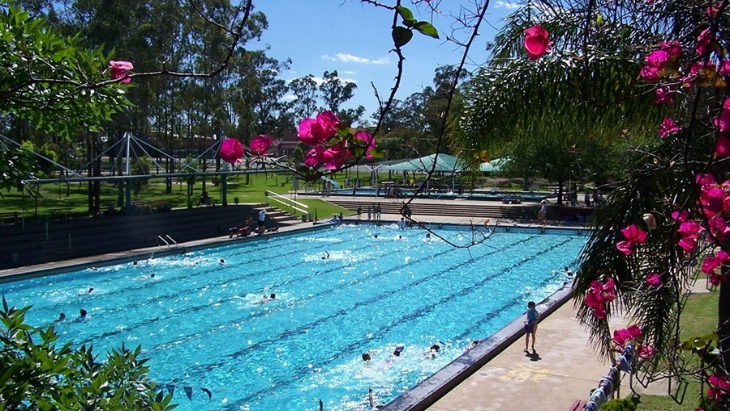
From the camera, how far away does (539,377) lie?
9.55 meters

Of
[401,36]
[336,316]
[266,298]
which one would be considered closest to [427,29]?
[401,36]

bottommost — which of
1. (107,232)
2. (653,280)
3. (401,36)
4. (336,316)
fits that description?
(336,316)

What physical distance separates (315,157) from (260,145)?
22 centimetres

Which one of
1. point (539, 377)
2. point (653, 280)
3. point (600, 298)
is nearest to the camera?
point (653, 280)

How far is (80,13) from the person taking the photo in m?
31.3

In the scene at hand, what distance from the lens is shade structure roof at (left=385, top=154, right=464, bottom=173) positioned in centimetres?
285

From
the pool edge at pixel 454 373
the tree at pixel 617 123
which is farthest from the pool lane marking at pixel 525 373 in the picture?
the tree at pixel 617 123

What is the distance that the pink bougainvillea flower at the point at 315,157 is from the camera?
2.10 metres

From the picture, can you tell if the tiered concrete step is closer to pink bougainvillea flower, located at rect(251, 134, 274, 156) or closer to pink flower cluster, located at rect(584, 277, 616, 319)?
pink flower cluster, located at rect(584, 277, 616, 319)

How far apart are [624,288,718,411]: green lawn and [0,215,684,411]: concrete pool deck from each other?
Answer: 0.41 m

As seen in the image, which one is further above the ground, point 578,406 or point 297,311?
point 578,406

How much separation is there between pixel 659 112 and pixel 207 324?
420 inches

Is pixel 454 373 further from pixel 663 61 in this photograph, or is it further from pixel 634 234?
pixel 663 61

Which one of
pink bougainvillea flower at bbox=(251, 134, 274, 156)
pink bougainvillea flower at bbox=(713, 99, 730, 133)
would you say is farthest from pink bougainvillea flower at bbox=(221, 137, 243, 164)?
pink bougainvillea flower at bbox=(713, 99, 730, 133)
